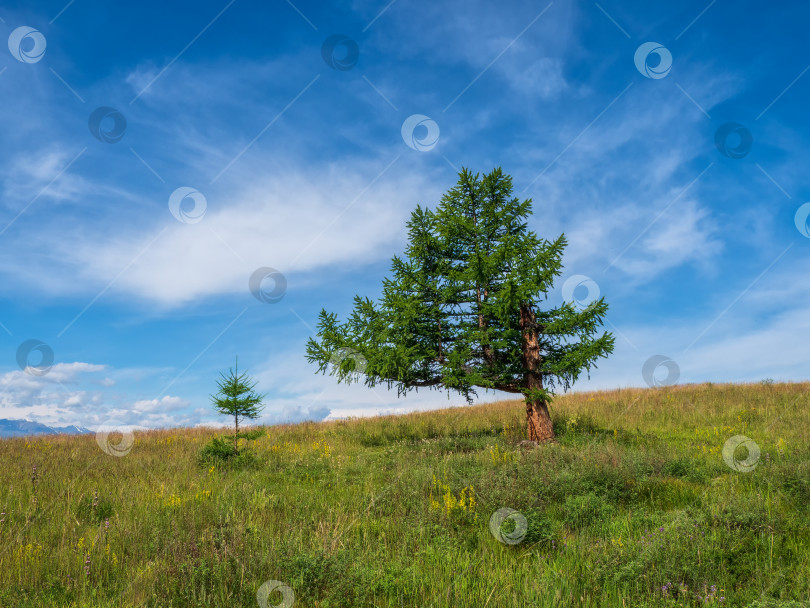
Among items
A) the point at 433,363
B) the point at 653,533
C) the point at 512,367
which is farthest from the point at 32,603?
the point at 512,367

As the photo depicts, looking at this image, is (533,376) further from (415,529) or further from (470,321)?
(415,529)

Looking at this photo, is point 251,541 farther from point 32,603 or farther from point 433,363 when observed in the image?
point 433,363

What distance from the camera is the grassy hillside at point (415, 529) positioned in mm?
4438

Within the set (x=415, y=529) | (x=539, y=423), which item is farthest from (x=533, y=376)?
(x=415, y=529)

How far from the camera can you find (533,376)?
13.7 m

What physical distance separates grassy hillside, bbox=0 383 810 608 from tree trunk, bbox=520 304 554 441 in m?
1.71

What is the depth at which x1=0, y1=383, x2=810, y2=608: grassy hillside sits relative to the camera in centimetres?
444

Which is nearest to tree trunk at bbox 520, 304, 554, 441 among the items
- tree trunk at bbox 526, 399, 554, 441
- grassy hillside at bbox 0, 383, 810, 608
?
tree trunk at bbox 526, 399, 554, 441

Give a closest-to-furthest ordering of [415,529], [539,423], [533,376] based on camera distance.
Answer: [415,529] → [533,376] → [539,423]

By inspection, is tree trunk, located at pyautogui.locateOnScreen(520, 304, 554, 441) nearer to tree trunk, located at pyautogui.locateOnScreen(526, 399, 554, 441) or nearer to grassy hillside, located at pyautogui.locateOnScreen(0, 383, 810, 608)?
tree trunk, located at pyautogui.locateOnScreen(526, 399, 554, 441)

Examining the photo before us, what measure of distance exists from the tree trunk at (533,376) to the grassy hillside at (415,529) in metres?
1.71

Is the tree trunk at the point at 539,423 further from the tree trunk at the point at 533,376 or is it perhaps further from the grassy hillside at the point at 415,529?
the grassy hillside at the point at 415,529

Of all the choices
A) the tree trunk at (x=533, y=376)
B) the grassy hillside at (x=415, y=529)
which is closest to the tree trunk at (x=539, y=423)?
the tree trunk at (x=533, y=376)

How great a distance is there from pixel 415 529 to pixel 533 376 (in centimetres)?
854
